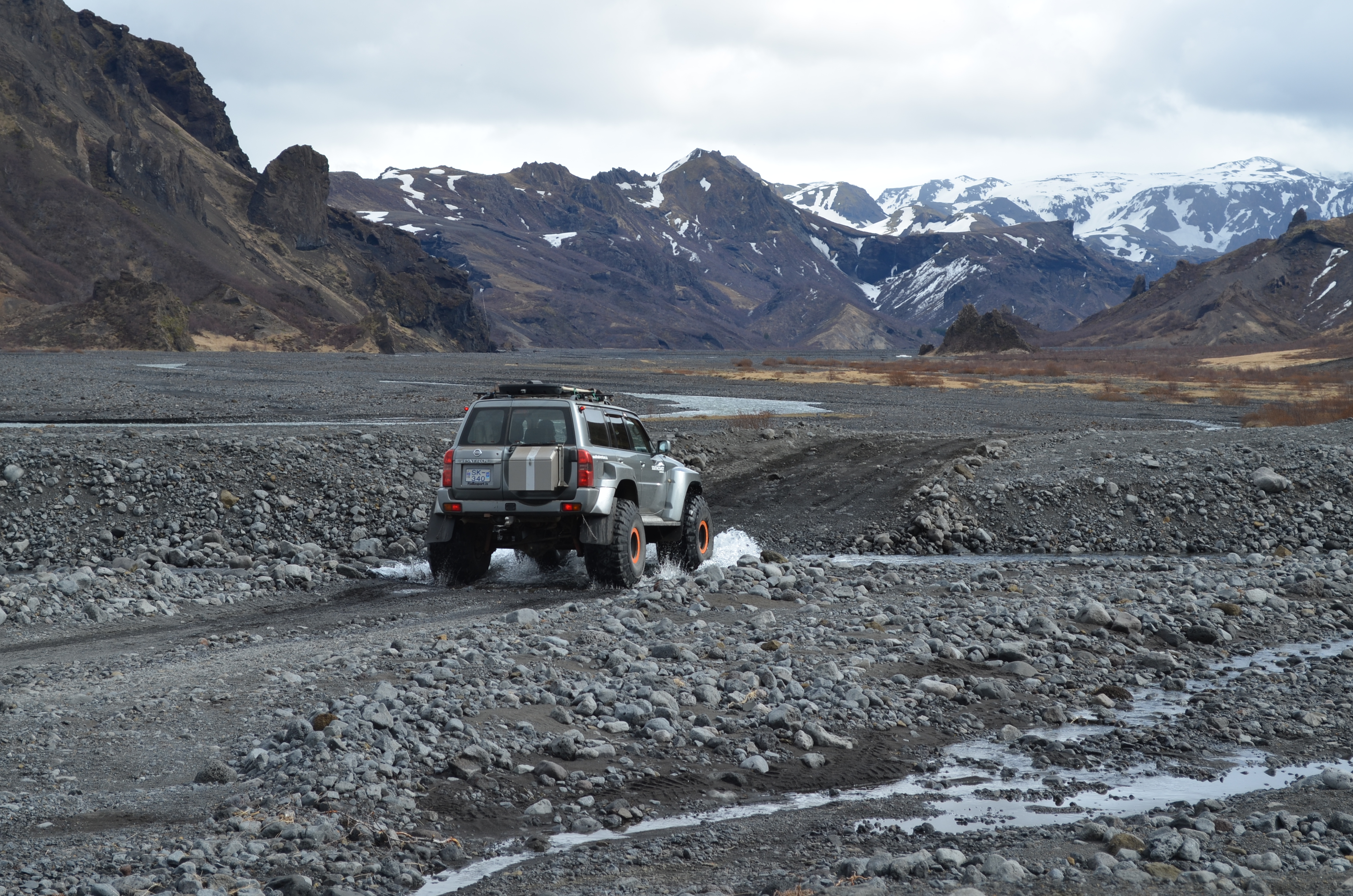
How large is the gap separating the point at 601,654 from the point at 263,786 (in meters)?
3.68

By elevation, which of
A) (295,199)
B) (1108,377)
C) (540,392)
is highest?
(295,199)

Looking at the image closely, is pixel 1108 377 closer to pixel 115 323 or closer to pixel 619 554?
pixel 619 554

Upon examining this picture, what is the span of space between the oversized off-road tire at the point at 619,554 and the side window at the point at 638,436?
126 cm

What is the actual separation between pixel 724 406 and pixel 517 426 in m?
35.7

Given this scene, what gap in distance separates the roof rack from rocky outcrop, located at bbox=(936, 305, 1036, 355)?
582 ft

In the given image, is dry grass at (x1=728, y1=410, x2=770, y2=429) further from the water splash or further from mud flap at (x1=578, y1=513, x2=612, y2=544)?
mud flap at (x1=578, y1=513, x2=612, y2=544)

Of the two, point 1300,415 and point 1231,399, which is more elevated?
point 1300,415

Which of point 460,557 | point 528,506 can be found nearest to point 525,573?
point 460,557

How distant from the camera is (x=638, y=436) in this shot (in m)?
15.2

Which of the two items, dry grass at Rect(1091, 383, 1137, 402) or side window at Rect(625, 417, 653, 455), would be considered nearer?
side window at Rect(625, 417, 653, 455)

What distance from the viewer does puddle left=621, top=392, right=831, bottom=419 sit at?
42.6 m

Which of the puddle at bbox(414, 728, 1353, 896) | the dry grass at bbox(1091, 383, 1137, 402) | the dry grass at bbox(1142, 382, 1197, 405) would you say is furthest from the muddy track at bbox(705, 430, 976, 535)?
the dry grass at bbox(1142, 382, 1197, 405)

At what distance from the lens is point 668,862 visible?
587cm

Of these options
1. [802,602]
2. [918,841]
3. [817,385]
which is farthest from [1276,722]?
[817,385]
